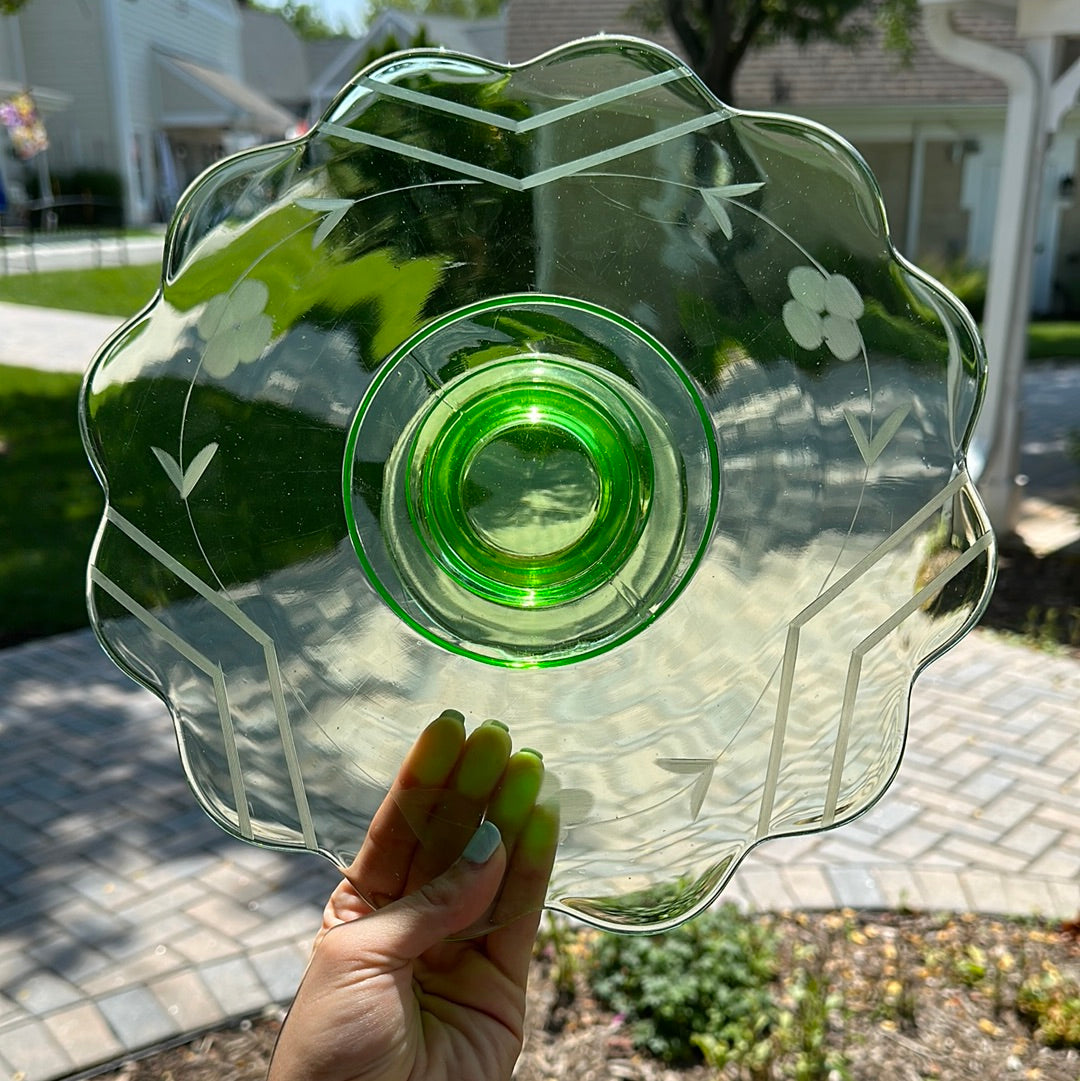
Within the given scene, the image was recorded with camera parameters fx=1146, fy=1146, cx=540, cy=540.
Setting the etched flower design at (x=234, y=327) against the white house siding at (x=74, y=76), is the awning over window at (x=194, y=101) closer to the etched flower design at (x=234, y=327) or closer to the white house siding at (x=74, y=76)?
the white house siding at (x=74, y=76)

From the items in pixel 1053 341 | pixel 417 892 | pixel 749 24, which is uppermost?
pixel 749 24

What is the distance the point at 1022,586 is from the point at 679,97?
5209 millimetres

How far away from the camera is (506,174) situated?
4.21 feet

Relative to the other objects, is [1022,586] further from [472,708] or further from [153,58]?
[153,58]

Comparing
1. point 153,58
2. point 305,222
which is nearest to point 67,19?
point 153,58

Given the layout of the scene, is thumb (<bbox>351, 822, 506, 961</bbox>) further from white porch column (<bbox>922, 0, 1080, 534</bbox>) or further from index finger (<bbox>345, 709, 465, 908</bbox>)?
white porch column (<bbox>922, 0, 1080, 534</bbox>)

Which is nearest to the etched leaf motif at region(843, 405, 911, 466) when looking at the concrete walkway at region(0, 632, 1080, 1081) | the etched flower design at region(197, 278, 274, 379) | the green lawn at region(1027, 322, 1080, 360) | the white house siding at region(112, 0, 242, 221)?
the etched flower design at region(197, 278, 274, 379)

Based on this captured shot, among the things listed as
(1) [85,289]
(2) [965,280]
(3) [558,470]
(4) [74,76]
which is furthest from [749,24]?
(4) [74,76]

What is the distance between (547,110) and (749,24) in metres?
10.9

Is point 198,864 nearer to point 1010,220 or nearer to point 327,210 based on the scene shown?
point 327,210

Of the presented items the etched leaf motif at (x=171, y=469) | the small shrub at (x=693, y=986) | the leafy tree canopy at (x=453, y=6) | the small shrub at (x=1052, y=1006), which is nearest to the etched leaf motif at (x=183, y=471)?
the etched leaf motif at (x=171, y=469)

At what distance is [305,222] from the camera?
129 centimetres

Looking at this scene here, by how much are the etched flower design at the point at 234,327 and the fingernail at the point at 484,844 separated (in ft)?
1.93

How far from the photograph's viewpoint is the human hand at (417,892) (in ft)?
4.22
